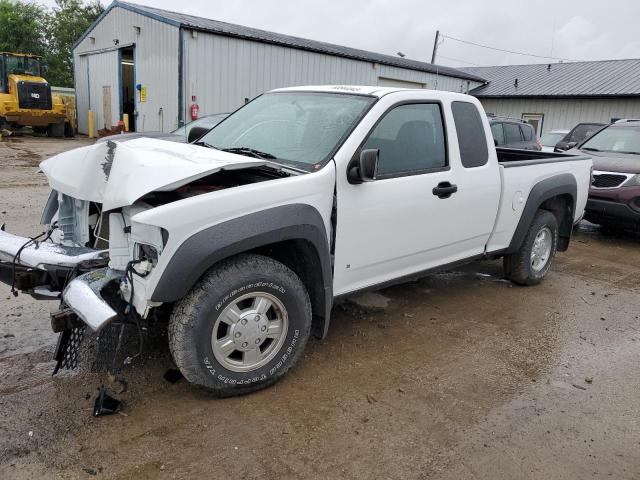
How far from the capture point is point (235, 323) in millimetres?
3055

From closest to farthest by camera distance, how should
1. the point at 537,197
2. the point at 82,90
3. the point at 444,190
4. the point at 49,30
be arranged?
the point at 444,190 < the point at 537,197 < the point at 82,90 < the point at 49,30

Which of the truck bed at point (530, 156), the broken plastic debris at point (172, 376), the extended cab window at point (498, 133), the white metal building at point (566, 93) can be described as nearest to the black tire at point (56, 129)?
the extended cab window at point (498, 133)

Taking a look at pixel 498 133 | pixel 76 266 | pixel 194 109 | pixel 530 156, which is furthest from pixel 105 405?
pixel 194 109

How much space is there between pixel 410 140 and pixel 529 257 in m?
2.28

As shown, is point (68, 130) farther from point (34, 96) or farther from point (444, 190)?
point (444, 190)

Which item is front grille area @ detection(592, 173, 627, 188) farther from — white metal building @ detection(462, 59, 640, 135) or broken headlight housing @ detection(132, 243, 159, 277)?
white metal building @ detection(462, 59, 640, 135)

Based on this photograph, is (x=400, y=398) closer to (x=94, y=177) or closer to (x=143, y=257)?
(x=143, y=257)

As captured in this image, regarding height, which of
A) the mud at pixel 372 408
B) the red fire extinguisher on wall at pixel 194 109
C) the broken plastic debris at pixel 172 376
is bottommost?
the mud at pixel 372 408

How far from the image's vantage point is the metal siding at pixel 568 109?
74.8 feet

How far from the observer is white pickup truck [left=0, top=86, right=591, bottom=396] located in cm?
283

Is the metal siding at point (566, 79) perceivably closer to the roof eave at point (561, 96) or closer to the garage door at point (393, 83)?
the roof eave at point (561, 96)

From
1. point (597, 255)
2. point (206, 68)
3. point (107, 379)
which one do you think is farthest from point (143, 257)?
point (206, 68)

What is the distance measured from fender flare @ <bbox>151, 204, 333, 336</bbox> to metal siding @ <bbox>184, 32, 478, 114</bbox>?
43.4 ft

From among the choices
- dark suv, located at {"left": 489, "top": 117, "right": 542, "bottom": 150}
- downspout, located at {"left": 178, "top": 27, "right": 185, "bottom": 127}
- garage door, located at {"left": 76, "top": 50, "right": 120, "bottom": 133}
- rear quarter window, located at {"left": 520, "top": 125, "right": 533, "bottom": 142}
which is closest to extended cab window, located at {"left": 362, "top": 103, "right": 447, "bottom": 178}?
dark suv, located at {"left": 489, "top": 117, "right": 542, "bottom": 150}
